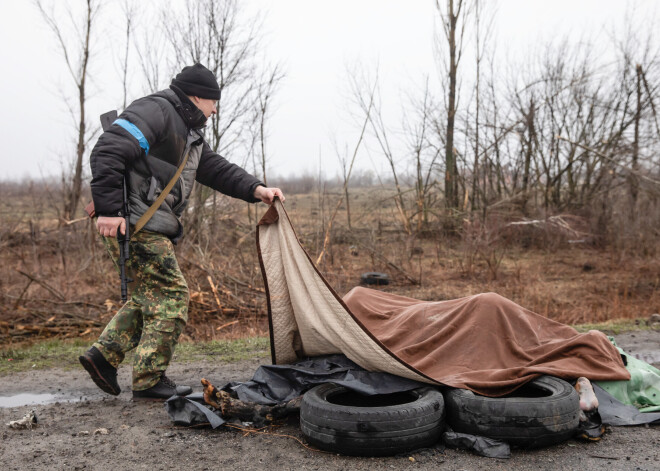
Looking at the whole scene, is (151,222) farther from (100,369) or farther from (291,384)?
(291,384)

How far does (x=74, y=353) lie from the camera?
6.19 meters

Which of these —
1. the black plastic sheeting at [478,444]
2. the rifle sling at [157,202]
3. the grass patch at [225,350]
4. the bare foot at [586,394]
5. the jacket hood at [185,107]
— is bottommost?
the black plastic sheeting at [478,444]

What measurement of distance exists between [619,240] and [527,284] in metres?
4.93

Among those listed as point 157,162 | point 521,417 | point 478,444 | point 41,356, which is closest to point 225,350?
point 41,356

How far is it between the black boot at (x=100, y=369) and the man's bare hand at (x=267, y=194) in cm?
163

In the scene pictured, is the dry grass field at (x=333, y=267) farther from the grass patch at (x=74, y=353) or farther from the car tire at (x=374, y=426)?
the car tire at (x=374, y=426)

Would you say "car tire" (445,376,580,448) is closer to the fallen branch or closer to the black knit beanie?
the fallen branch

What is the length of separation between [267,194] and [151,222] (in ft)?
2.83

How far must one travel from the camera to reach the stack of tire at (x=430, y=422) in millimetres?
3188

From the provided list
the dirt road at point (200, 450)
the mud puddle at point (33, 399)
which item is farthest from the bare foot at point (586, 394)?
the mud puddle at point (33, 399)

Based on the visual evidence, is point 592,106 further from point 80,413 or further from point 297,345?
point 80,413

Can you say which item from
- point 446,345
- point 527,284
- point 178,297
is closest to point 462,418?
point 446,345

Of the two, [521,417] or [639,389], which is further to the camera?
[639,389]

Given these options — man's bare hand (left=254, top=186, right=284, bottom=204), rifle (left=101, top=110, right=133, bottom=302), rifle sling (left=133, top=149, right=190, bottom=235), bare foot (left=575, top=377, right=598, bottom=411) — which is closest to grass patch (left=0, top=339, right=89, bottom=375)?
rifle (left=101, top=110, right=133, bottom=302)
